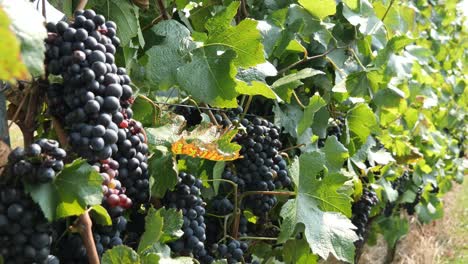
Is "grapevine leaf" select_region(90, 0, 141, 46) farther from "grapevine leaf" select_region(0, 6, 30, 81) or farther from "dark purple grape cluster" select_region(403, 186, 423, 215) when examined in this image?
"dark purple grape cluster" select_region(403, 186, 423, 215)

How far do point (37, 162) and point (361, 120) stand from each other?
71.1 inches

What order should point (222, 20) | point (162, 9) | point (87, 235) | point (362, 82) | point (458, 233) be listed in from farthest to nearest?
point (458, 233)
point (362, 82)
point (162, 9)
point (222, 20)
point (87, 235)

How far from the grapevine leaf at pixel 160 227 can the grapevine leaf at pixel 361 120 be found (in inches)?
54.7

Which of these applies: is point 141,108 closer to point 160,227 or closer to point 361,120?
point 160,227

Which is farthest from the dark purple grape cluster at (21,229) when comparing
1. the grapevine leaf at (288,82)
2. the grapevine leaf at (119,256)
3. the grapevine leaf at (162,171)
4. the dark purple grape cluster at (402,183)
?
the dark purple grape cluster at (402,183)

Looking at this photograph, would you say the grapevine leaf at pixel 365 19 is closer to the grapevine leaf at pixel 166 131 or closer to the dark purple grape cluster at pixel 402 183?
the grapevine leaf at pixel 166 131

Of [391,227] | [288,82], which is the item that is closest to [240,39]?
[288,82]

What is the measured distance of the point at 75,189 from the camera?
3.47ft

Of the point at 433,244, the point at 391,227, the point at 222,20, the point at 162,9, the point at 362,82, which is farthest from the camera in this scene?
the point at 433,244

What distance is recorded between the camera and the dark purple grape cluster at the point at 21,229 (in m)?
0.99

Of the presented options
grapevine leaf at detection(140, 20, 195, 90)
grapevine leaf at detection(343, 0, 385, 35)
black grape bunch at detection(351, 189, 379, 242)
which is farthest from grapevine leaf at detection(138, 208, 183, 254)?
black grape bunch at detection(351, 189, 379, 242)

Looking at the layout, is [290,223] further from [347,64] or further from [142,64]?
[347,64]

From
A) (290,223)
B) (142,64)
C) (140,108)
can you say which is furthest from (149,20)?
(290,223)

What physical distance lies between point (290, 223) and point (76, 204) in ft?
2.97
